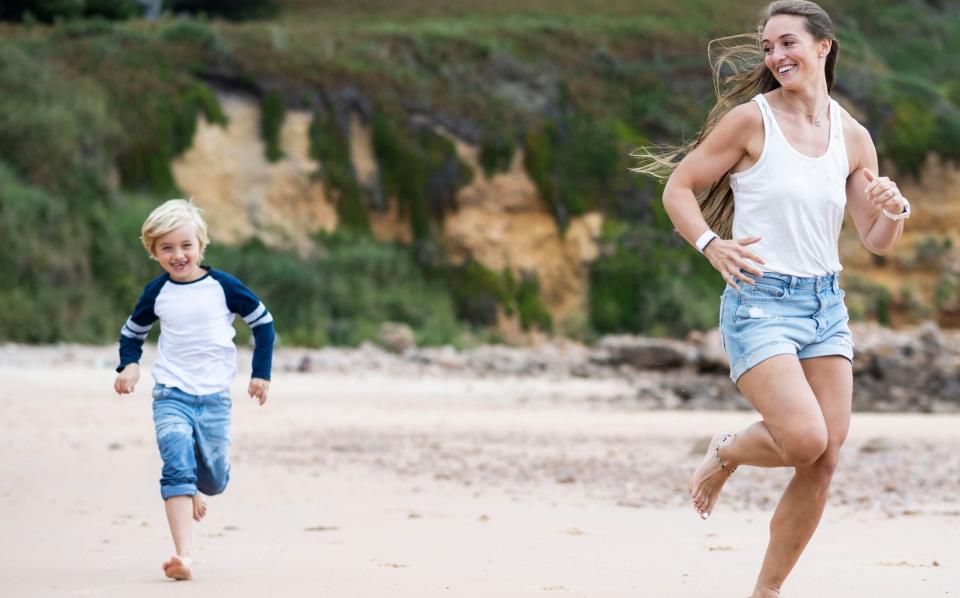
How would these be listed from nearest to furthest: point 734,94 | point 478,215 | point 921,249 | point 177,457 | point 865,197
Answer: point 865,197
point 734,94
point 177,457
point 478,215
point 921,249

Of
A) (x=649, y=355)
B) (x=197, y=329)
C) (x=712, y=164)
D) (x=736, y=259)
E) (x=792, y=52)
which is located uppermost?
(x=792, y=52)

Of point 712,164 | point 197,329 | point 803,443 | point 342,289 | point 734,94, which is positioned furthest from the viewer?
point 342,289

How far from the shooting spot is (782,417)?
461 cm

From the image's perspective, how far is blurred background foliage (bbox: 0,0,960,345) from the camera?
29.2 metres

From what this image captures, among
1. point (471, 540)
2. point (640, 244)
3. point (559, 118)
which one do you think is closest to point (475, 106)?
point (559, 118)

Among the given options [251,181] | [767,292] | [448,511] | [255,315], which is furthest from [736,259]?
[251,181]

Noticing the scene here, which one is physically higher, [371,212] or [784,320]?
[784,320]

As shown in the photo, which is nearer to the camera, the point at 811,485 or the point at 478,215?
the point at 811,485

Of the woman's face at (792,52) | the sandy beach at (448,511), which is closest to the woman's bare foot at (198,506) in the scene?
the sandy beach at (448,511)

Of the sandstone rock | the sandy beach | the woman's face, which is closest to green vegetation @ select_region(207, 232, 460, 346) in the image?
the sandstone rock

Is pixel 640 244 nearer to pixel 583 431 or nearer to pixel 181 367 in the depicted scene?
pixel 583 431

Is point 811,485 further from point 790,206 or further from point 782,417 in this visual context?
point 790,206

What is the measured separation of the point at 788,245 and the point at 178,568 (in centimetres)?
244

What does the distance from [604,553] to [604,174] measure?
30.5 metres
